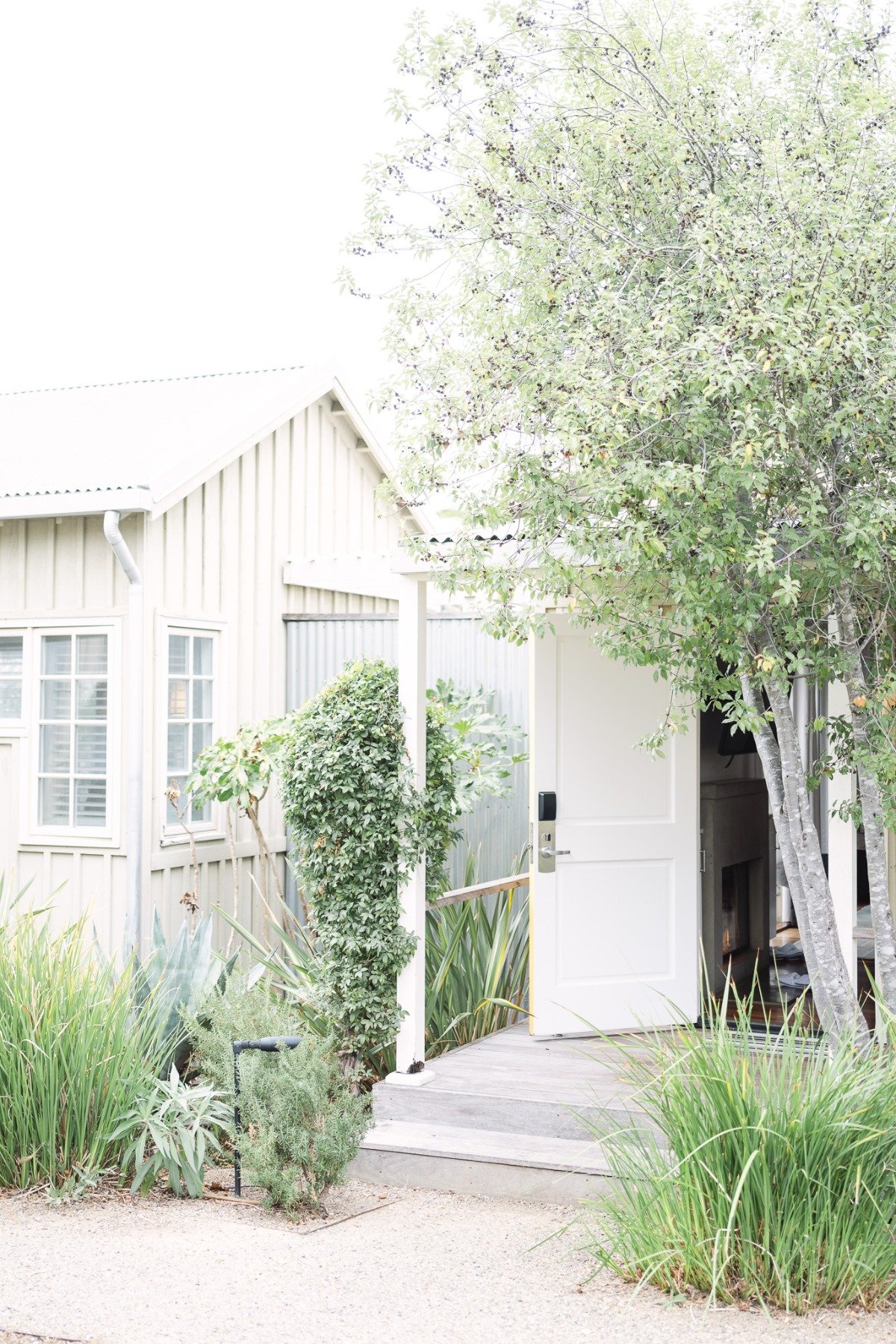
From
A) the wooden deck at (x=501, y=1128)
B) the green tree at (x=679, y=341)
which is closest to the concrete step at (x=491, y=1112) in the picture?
the wooden deck at (x=501, y=1128)

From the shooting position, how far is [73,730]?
7.99 metres

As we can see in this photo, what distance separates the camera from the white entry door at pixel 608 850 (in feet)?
23.1

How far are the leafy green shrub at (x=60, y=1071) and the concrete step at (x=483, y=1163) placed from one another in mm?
1116

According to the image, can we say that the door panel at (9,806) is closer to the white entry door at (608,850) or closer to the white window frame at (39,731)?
the white window frame at (39,731)

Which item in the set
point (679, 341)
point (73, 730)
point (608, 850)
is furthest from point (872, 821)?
point (73, 730)

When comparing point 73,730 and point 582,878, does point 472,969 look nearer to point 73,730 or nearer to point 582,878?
point 582,878

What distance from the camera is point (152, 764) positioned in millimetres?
7832

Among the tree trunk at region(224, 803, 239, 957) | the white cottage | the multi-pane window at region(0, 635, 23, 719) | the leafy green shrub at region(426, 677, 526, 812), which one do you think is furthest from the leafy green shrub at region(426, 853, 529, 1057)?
the multi-pane window at region(0, 635, 23, 719)

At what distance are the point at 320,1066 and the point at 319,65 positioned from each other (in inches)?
1037

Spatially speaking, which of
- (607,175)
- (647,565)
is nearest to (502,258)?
(607,175)

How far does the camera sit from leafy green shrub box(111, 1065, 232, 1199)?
551cm

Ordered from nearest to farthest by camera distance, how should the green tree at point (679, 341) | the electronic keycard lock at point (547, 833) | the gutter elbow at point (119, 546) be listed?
the green tree at point (679, 341)
the electronic keycard lock at point (547, 833)
the gutter elbow at point (119, 546)

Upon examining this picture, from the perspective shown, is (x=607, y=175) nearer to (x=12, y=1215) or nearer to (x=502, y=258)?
(x=502, y=258)

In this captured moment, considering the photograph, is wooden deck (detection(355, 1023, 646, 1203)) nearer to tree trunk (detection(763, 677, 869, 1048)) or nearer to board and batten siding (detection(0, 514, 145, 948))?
tree trunk (detection(763, 677, 869, 1048))
